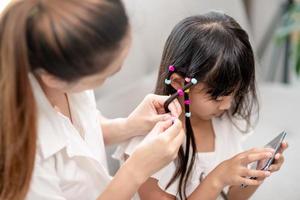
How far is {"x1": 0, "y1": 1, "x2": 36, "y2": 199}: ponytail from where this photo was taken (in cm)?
60

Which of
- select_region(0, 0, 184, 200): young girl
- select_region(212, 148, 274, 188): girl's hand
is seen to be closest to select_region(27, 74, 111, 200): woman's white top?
select_region(0, 0, 184, 200): young girl

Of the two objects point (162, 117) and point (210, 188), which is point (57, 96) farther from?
point (210, 188)

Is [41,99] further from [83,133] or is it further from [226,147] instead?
[226,147]

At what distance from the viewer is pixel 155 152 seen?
0.74 meters

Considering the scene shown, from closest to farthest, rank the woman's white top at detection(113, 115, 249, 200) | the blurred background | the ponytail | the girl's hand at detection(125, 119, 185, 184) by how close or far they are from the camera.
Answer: the ponytail
the girl's hand at detection(125, 119, 185, 184)
the woman's white top at detection(113, 115, 249, 200)
the blurred background

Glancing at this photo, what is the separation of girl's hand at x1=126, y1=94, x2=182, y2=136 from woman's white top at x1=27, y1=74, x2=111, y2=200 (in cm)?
8

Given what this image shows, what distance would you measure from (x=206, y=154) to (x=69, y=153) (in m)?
0.35

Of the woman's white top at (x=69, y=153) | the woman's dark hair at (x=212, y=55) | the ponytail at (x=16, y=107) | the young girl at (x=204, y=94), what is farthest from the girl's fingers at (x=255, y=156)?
the ponytail at (x=16, y=107)

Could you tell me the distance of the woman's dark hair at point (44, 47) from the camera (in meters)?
0.60

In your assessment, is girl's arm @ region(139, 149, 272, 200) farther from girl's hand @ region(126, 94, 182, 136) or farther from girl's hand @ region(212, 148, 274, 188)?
girl's hand @ region(126, 94, 182, 136)

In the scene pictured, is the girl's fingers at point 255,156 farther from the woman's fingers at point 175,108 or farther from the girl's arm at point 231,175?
the woman's fingers at point 175,108

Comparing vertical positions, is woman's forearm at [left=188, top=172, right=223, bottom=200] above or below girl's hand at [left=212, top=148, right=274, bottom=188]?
below

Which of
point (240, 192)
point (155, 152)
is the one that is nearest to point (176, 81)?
point (155, 152)

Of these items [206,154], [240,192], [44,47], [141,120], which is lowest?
[240,192]
